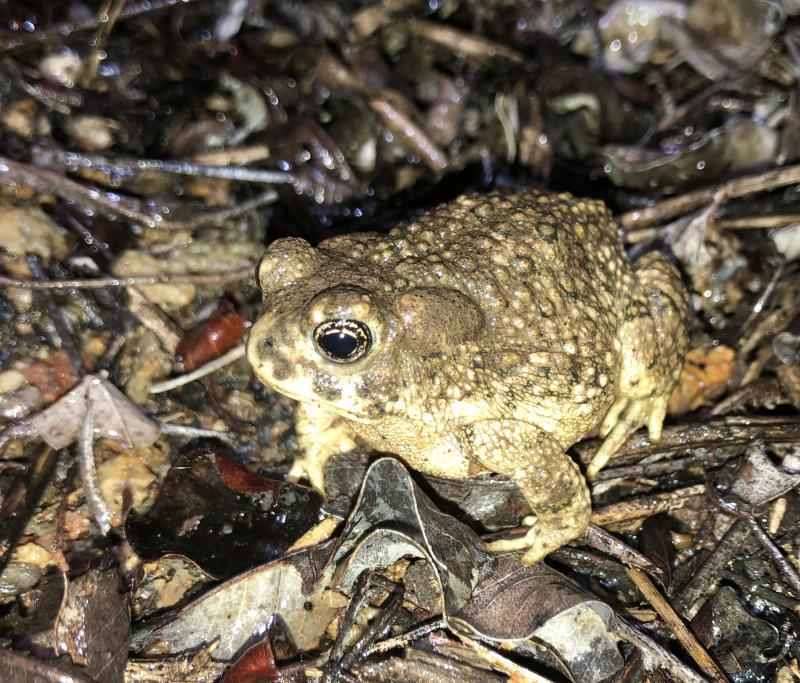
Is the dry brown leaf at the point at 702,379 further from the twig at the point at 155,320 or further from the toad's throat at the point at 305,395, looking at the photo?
the twig at the point at 155,320

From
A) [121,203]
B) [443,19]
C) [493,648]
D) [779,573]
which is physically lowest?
[493,648]

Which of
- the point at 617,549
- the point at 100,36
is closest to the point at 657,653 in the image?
the point at 617,549

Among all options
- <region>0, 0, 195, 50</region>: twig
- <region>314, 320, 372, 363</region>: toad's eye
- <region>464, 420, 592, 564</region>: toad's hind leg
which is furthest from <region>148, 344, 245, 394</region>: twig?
<region>0, 0, 195, 50</region>: twig

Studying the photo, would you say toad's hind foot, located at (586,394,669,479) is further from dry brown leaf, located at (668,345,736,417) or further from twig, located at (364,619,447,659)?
twig, located at (364,619,447,659)

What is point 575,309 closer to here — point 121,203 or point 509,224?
point 509,224

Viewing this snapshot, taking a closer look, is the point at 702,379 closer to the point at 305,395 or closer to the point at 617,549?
the point at 617,549

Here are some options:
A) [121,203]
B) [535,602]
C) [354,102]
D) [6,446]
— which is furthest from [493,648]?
[354,102]
